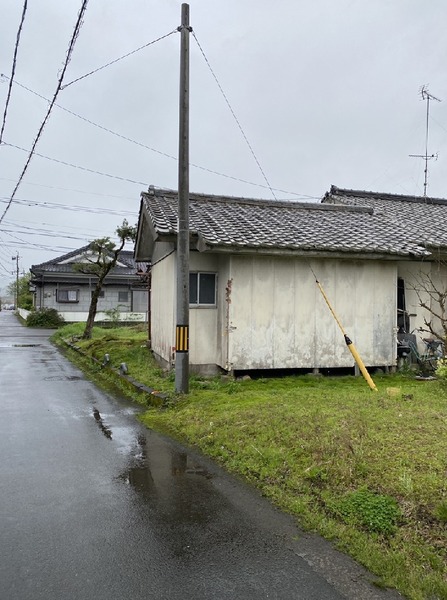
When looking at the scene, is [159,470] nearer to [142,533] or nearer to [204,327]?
[142,533]

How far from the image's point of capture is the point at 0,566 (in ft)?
10.00

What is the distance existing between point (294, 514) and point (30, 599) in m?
2.08

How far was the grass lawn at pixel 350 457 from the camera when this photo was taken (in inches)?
127

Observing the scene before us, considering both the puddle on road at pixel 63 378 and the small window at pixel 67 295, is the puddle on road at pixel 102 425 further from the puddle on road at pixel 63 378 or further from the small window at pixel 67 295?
the small window at pixel 67 295

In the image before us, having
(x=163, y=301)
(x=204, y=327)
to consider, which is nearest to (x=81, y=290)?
(x=163, y=301)

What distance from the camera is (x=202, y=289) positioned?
9.45 m

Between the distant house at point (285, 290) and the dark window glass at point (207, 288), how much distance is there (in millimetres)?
21

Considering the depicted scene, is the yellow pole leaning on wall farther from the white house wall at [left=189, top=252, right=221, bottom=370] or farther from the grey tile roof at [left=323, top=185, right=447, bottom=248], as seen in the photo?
the grey tile roof at [left=323, top=185, right=447, bottom=248]

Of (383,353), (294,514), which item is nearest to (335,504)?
(294,514)

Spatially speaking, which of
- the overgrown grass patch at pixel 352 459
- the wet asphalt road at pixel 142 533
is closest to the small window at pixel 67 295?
the overgrown grass patch at pixel 352 459

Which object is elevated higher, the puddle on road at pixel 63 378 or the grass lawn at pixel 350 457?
the grass lawn at pixel 350 457

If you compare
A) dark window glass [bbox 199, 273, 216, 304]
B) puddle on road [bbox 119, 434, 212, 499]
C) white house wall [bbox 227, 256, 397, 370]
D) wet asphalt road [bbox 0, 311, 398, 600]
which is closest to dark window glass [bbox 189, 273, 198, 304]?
dark window glass [bbox 199, 273, 216, 304]

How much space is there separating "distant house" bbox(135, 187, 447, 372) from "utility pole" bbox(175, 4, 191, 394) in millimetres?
772

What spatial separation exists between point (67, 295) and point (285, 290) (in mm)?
31864
